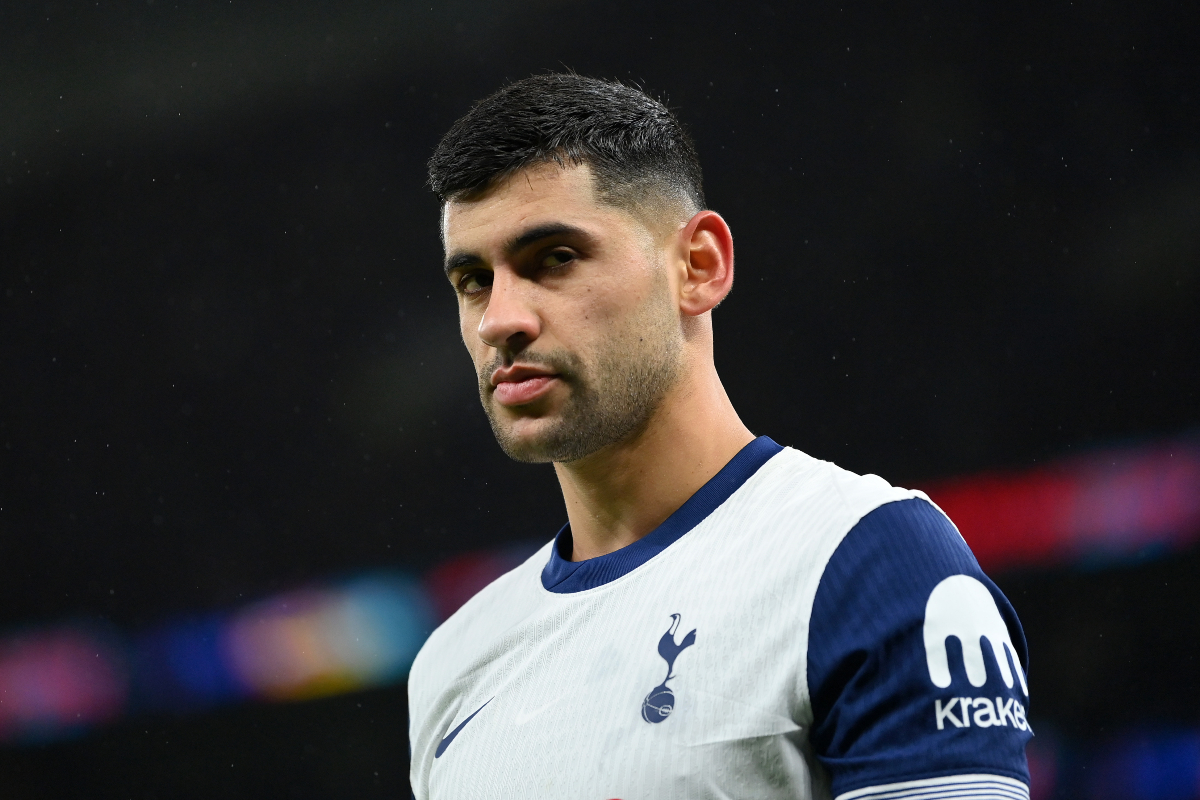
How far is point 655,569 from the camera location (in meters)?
0.91

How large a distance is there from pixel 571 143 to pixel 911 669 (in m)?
0.52

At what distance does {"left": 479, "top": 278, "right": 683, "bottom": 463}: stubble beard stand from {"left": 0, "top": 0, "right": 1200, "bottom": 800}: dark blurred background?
3.01ft

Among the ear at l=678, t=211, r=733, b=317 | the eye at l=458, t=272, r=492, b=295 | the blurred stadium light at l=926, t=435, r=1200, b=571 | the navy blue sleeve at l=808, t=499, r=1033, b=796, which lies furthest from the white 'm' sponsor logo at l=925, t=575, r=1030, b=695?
the blurred stadium light at l=926, t=435, r=1200, b=571

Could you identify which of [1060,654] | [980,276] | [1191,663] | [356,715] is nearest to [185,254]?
[356,715]

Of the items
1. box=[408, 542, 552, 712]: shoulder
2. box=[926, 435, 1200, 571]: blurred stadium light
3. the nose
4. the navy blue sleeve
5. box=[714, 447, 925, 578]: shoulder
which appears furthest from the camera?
box=[926, 435, 1200, 571]: blurred stadium light

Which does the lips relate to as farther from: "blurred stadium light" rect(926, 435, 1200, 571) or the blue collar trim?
"blurred stadium light" rect(926, 435, 1200, 571)

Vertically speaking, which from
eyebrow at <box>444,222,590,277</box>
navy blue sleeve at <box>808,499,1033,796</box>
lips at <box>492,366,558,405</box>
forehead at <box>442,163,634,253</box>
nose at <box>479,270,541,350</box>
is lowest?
navy blue sleeve at <box>808,499,1033,796</box>

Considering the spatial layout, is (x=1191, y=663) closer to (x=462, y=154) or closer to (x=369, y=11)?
(x=462, y=154)

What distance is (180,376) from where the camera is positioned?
203 cm

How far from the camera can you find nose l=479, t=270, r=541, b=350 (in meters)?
0.91

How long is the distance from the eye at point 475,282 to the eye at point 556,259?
63 mm

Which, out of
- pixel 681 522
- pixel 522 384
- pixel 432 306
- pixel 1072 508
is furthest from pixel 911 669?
pixel 432 306

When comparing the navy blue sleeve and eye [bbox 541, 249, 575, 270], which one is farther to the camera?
eye [bbox 541, 249, 575, 270]

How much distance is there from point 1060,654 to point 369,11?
5.47ft
